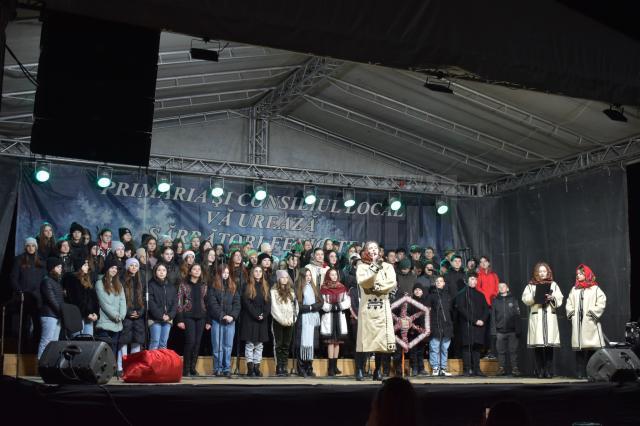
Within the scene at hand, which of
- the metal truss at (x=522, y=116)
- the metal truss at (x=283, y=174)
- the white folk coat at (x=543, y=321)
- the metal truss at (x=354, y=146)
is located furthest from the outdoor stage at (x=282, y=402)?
the metal truss at (x=354, y=146)

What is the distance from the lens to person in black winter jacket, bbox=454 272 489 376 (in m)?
13.4

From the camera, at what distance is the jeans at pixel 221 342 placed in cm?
1205

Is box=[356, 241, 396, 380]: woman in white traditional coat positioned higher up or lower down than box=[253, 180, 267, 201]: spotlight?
lower down

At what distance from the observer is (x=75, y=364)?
6637mm

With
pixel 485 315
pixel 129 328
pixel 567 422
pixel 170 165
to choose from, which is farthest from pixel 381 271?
pixel 170 165

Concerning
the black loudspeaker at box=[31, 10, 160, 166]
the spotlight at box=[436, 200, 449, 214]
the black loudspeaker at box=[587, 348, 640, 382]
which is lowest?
the black loudspeaker at box=[587, 348, 640, 382]

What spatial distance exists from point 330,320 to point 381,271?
3.30m

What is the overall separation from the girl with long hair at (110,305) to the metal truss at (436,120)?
16.9ft

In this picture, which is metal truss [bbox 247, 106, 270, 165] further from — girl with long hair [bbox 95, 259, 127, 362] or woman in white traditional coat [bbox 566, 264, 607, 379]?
woman in white traditional coat [bbox 566, 264, 607, 379]

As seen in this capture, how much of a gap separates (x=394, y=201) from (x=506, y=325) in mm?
3607

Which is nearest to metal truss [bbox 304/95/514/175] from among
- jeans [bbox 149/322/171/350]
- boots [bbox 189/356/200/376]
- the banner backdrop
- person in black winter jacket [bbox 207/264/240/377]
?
the banner backdrop

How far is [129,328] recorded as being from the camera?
444 inches

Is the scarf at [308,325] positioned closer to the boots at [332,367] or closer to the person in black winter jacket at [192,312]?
the boots at [332,367]

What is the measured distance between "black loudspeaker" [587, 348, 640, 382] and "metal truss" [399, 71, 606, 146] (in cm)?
517
